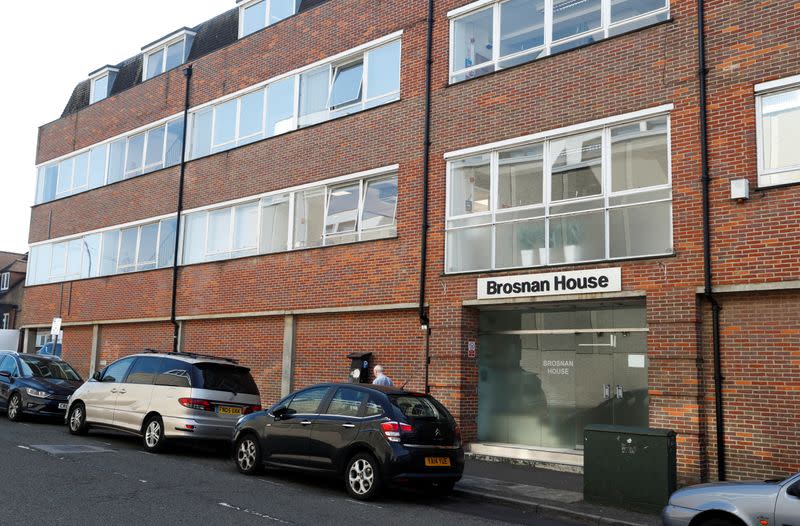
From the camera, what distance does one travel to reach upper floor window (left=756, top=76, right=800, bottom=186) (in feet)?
35.7

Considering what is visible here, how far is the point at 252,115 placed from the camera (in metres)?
20.2

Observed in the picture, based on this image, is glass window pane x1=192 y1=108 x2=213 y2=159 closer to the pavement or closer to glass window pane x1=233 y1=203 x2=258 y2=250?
glass window pane x1=233 y1=203 x2=258 y2=250

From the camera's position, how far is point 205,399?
507 inches

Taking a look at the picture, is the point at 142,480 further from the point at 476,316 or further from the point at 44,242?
the point at 44,242

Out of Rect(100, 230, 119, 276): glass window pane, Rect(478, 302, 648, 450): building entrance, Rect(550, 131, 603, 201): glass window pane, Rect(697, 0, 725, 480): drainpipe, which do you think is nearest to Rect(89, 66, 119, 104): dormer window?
Rect(100, 230, 119, 276): glass window pane

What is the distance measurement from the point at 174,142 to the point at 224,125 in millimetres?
2446

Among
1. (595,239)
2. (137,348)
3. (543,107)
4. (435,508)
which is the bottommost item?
(435,508)

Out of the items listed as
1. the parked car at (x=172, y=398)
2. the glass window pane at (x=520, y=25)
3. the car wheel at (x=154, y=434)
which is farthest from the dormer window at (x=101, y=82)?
the glass window pane at (x=520, y=25)

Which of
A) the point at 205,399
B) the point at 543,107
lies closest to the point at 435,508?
the point at 205,399

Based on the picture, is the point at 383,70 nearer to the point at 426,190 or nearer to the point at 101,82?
the point at 426,190

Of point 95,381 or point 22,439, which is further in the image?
point 95,381

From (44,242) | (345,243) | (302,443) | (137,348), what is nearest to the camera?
(302,443)

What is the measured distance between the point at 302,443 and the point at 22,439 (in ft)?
20.1

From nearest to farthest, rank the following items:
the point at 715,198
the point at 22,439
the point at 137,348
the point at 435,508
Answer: the point at 435,508, the point at 715,198, the point at 22,439, the point at 137,348
